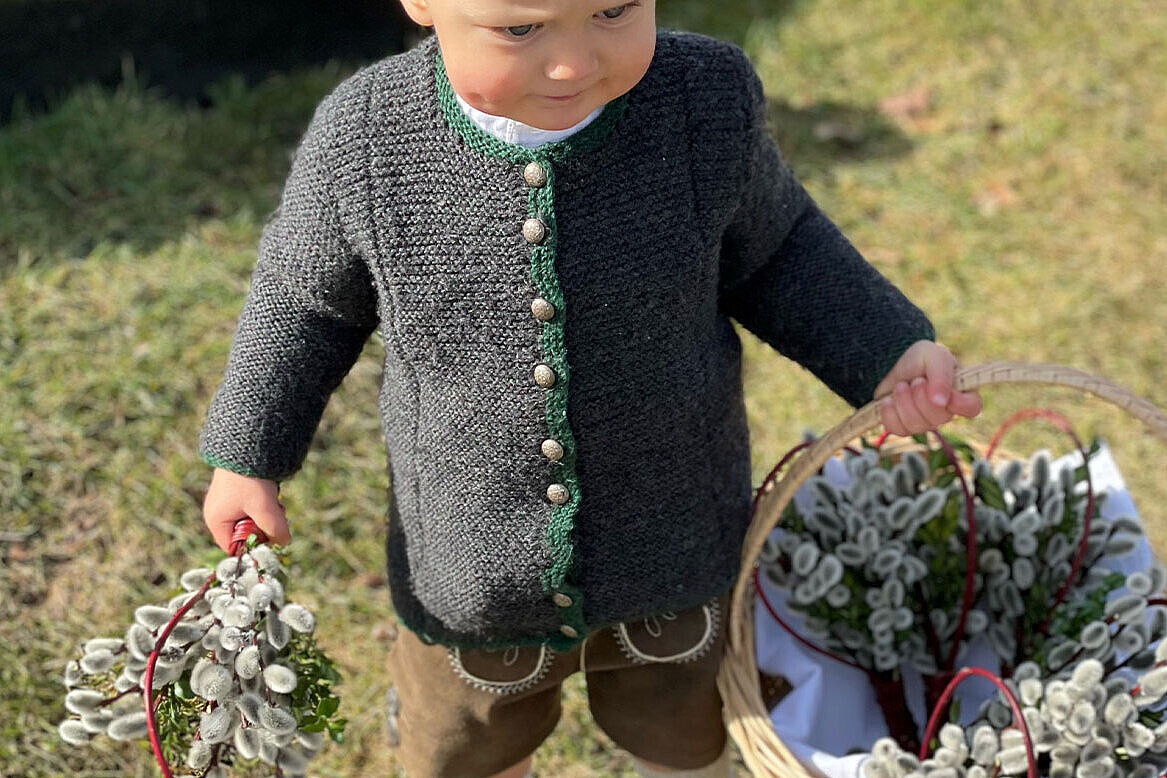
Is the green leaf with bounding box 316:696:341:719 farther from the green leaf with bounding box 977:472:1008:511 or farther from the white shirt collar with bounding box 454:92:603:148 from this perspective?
the green leaf with bounding box 977:472:1008:511

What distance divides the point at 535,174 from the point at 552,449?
0.31 meters

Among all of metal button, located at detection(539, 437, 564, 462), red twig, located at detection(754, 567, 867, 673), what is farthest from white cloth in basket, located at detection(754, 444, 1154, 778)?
metal button, located at detection(539, 437, 564, 462)

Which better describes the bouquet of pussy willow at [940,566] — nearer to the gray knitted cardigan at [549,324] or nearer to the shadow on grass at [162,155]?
the gray knitted cardigan at [549,324]

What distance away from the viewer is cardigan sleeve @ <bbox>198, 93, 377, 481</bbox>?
4.39ft

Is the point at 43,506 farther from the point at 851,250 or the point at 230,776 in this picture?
the point at 851,250

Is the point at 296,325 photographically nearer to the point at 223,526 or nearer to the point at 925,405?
the point at 223,526

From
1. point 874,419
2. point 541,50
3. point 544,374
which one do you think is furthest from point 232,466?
point 874,419

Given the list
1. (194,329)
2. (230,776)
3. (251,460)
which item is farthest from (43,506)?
(251,460)

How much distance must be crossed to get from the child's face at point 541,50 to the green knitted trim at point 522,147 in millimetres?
81

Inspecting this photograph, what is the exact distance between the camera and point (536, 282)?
128 cm

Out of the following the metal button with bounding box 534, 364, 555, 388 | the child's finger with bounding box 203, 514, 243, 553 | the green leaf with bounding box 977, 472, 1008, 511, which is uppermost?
the metal button with bounding box 534, 364, 555, 388

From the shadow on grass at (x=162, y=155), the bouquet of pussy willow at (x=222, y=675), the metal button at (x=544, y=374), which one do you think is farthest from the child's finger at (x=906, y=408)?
the shadow on grass at (x=162, y=155)

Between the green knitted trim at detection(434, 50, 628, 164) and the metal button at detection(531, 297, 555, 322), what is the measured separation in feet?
0.49

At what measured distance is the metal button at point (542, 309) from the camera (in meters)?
1.28
